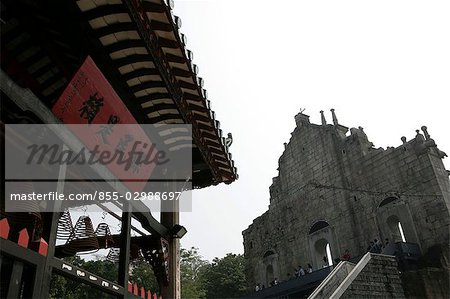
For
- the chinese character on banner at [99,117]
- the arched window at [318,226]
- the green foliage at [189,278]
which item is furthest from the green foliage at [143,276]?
the chinese character on banner at [99,117]

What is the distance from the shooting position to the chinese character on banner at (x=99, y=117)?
13.8 ft

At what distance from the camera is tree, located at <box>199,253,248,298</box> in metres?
32.9

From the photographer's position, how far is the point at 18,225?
5105 millimetres

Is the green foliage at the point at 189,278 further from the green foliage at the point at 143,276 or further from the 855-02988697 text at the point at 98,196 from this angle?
the 855-02988697 text at the point at 98,196

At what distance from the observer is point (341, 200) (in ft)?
74.7

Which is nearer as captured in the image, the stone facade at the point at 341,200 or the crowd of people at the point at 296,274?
the stone facade at the point at 341,200

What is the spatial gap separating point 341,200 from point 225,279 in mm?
15467

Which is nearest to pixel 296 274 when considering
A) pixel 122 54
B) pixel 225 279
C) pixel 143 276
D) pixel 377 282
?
pixel 377 282

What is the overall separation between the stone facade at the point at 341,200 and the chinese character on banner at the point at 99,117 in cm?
1738

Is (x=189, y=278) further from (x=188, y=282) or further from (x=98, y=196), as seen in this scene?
(x=98, y=196)

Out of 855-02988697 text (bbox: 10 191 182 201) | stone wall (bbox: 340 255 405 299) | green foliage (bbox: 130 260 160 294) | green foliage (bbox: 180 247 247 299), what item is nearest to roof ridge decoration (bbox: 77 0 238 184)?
855-02988697 text (bbox: 10 191 182 201)

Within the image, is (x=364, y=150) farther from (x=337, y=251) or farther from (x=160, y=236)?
(x=160, y=236)

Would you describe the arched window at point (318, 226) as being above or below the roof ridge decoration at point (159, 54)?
above

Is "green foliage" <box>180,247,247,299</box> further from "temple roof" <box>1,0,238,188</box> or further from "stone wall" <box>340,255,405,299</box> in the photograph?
"temple roof" <box>1,0,238,188</box>
